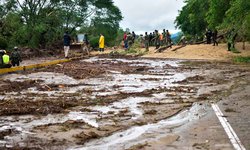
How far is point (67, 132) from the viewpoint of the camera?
25.1 feet

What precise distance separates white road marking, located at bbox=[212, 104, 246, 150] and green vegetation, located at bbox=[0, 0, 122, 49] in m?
29.0

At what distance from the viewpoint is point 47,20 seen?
39.8 m

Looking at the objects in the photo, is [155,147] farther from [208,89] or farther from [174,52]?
[174,52]

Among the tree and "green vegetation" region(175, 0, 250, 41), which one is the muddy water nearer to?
"green vegetation" region(175, 0, 250, 41)

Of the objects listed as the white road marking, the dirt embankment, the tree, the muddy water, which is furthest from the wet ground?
the tree

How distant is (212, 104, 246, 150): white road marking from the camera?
661 centimetres

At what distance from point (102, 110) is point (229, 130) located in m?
3.34

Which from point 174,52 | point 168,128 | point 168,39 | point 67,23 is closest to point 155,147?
point 168,128

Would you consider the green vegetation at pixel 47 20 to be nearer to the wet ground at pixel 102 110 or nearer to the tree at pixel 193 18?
the tree at pixel 193 18

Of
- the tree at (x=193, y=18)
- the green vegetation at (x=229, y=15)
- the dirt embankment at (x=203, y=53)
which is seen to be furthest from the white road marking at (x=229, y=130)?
the tree at (x=193, y=18)

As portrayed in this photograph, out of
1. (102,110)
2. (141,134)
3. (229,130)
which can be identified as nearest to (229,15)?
(102,110)

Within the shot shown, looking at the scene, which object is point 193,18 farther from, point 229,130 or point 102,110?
point 229,130

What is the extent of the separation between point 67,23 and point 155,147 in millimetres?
40807

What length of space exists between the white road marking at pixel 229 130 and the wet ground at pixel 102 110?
0.33m
